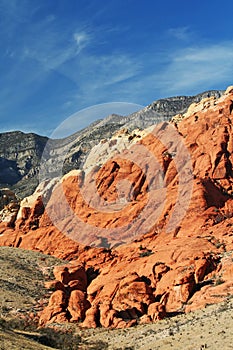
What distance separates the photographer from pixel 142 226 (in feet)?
211

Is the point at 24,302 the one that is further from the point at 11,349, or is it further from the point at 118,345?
the point at 11,349

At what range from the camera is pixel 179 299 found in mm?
41469

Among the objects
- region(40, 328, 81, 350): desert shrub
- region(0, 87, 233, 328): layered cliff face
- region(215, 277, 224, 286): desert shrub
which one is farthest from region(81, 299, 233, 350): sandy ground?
region(215, 277, 224, 286): desert shrub

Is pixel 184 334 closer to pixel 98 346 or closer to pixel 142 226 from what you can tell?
pixel 98 346

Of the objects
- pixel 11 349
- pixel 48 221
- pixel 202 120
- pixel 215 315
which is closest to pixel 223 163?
pixel 202 120

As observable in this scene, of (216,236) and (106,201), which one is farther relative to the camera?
(106,201)

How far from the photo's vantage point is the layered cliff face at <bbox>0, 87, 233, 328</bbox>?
42.7m

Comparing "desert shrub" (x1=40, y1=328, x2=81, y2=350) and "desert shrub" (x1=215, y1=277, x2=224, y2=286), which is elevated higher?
"desert shrub" (x1=215, y1=277, x2=224, y2=286)

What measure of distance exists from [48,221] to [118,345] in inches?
1854

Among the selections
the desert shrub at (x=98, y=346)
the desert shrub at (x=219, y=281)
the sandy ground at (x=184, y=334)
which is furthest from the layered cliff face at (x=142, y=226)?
the desert shrub at (x=98, y=346)

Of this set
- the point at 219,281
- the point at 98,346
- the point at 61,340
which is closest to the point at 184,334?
the point at 98,346

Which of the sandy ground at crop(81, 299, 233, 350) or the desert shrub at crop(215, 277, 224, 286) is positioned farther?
the desert shrub at crop(215, 277, 224, 286)

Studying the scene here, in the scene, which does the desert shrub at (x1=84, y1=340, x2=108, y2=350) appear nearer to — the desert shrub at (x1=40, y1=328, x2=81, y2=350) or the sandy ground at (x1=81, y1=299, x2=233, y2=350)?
the sandy ground at (x1=81, y1=299, x2=233, y2=350)

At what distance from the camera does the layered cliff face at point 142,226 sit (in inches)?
1679
